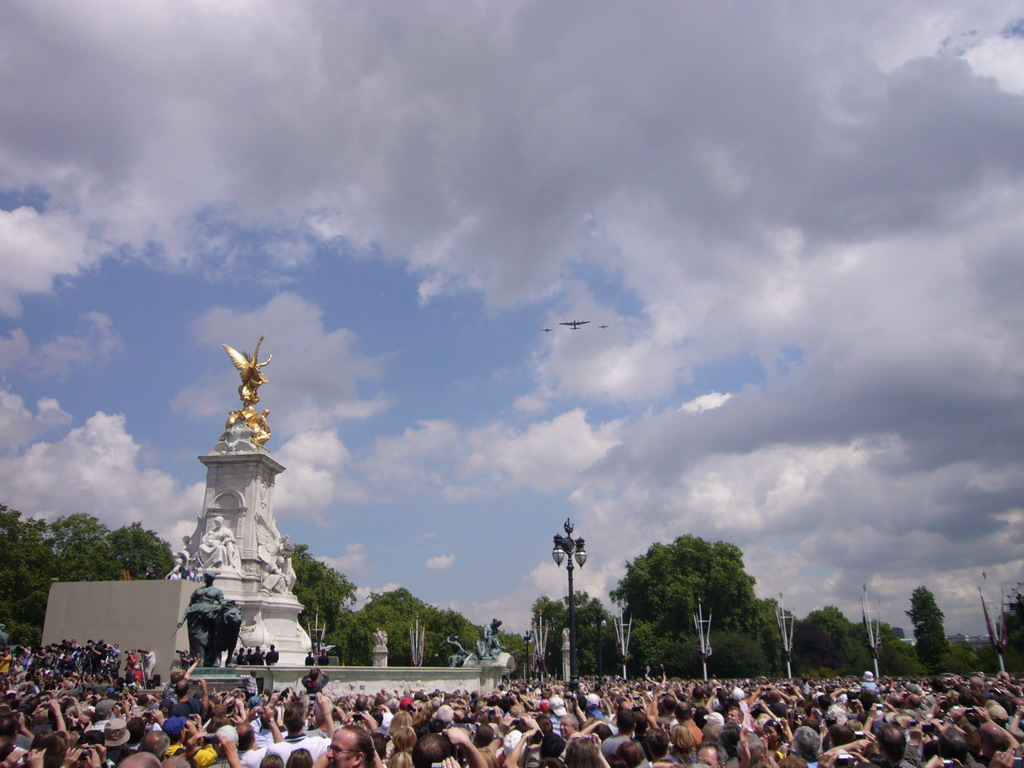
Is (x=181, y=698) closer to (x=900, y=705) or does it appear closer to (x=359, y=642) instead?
(x=900, y=705)

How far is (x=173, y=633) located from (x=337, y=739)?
29844 millimetres

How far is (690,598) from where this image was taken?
6588 centimetres

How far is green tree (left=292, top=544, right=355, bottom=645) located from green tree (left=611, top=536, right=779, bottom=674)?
91.7 ft

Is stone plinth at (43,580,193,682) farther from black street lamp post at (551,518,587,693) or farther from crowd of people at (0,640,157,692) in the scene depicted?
black street lamp post at (551,518,587,693)

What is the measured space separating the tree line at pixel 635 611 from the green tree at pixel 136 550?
4.8 inches

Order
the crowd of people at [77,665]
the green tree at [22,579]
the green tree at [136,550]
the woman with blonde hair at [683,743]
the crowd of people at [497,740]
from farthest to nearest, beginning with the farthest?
the green tree at [136,550] → the green tree at [22,579] → the crowd of people at [77,665] → the woman with blonde hair at [683,743] → the crowd of people at [497,740]

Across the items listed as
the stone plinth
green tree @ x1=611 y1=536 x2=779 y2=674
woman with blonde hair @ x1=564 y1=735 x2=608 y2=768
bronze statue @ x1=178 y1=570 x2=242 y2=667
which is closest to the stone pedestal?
the stone plinth

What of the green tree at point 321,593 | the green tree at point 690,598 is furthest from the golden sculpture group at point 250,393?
the green tree at point 690,598

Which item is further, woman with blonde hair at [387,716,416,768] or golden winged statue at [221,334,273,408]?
golden winged statue at [221,334,273,408]

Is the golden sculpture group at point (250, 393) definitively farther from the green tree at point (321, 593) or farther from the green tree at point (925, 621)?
the green tree at point (925, 621)

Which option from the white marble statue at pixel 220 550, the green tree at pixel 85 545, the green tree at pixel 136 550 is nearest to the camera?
the white marble statue at pixel 220 550

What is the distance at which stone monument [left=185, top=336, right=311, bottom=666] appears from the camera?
32750 millimetres

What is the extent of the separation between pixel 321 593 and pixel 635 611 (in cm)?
3044

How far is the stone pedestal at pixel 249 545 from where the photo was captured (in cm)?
3272
